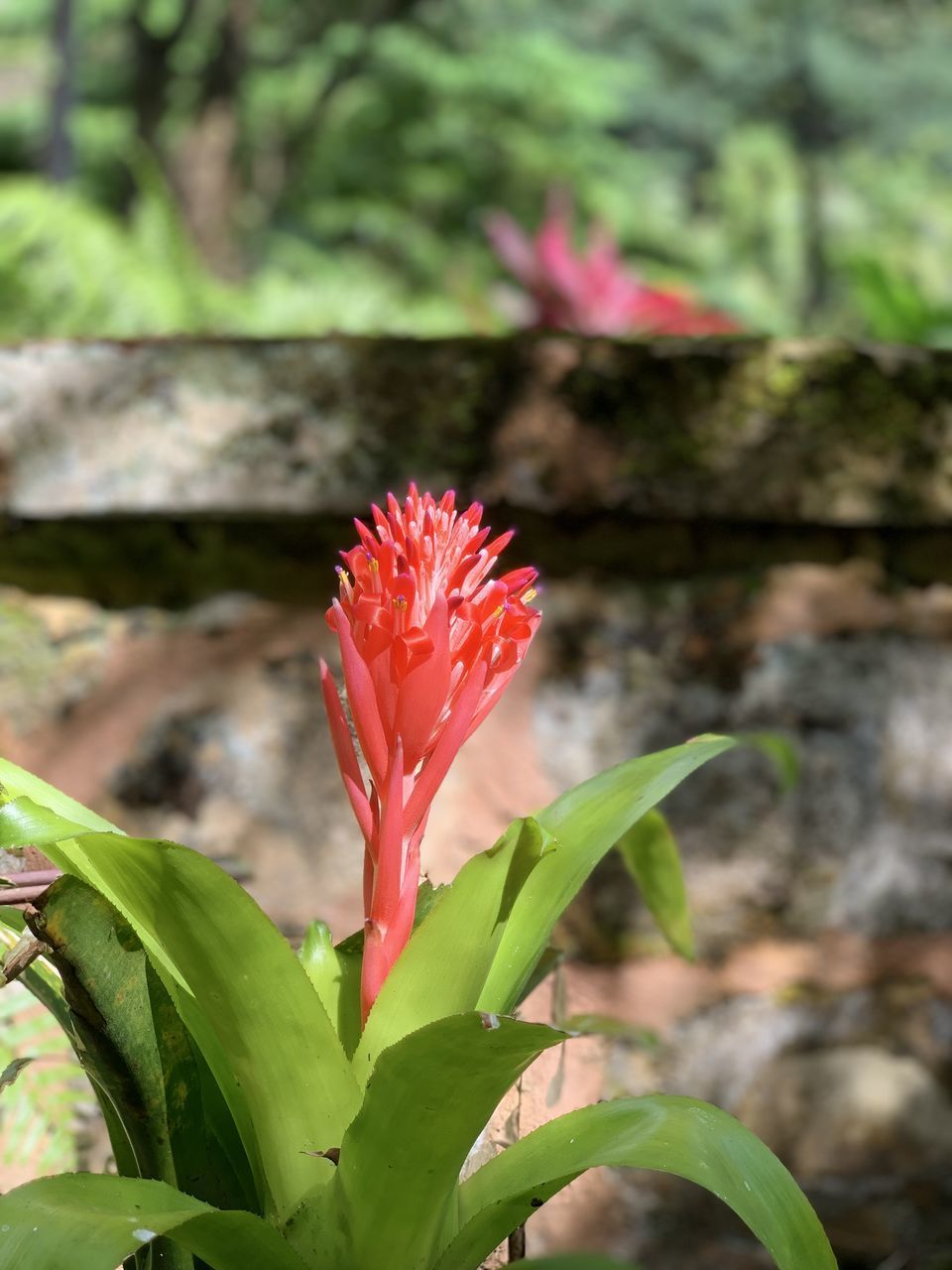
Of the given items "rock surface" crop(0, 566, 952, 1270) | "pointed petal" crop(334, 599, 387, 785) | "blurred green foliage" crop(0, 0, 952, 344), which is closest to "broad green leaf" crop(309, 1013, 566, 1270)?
A: "pointed petal" crop(334, 599, 387, 785)

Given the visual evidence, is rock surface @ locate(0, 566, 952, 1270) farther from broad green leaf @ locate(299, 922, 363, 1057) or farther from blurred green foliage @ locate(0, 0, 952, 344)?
blurred green foliage @ locate(0, 0, 952, 344)

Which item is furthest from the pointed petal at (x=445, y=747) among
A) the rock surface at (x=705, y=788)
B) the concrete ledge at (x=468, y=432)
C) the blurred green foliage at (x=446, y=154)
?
the blurred green foliage at (x=446, y=154)

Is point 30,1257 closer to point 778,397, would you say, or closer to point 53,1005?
point 53,1005

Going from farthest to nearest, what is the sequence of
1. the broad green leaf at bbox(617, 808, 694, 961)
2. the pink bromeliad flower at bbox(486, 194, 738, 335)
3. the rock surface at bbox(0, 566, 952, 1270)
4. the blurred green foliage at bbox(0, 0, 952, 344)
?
the blurred green foliage at bbox(0, 0, 952, 344) → the pink bromeliad flower at bbox(486, 194, 738, 335) → the rock surface at bbox(0, 566, 952, 1270) → the broad green leaf at bbox(617, 808, 694, 961)

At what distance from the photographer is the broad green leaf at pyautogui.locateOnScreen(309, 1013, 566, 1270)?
41 centimetres

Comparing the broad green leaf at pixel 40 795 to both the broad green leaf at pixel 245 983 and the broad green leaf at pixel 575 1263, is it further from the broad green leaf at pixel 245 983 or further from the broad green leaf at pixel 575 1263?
the broad green leaf at pixel 575 1263

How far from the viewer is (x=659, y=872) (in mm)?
696

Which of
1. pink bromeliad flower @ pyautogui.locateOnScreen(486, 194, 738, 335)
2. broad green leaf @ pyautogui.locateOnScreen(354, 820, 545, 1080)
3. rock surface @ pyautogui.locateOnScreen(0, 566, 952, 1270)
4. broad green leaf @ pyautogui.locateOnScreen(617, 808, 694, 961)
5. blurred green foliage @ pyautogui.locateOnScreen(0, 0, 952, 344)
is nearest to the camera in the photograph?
broad green leaf @ pyautogui.locateOnScreen(354, 820, 545, 1080)

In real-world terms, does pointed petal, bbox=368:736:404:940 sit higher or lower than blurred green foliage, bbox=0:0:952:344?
lower

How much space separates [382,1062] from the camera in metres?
0.42

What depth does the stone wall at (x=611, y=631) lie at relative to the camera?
1.12 meters

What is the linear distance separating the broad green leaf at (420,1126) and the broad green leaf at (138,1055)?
77mm

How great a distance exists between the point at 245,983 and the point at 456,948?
85mm

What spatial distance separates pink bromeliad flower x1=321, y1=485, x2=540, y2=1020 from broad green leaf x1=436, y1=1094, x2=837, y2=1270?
0.09 m
